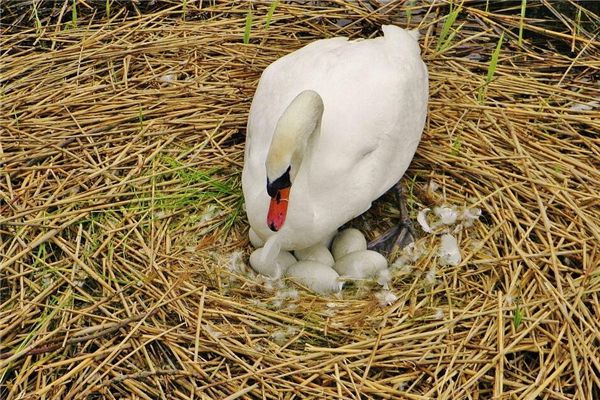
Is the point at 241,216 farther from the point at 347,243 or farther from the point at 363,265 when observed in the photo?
the point at 363,265

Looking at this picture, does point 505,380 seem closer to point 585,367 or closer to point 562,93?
point 585,367

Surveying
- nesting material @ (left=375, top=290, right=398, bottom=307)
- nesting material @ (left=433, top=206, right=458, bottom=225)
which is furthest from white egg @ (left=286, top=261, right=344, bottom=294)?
nesting material @ (left=433, top=206, right=458, bottom=225)

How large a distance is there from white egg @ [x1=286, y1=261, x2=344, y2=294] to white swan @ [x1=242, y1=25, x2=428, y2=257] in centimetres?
10

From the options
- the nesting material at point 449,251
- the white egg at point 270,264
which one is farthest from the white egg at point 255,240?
the nesting material at point 449,251

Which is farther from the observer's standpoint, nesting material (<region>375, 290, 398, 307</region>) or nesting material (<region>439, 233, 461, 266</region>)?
nesting material (<region>439, 233, 461, 266</region>)

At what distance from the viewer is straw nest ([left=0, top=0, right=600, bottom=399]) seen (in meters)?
3.54

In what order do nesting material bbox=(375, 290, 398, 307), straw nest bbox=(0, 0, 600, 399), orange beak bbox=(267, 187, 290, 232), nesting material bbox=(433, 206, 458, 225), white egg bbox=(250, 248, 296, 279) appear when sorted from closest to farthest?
straw nest bbox=(0, 0, 600, 399), orange beak bbox=(267, 187, 290, 232), nesting material bbox=(375, 290, 398, 307), white egg bbox=(250, 248, 296, 279), nesting material bbox=(433, 206, 458, 225)

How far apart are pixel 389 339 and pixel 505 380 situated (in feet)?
1.49

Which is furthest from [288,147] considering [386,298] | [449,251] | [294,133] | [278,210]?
[449,251]

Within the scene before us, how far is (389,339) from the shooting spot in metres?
3.63

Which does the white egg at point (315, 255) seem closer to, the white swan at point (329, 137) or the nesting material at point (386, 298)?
the white swan at point (329, 137)

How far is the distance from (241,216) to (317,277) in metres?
0.54

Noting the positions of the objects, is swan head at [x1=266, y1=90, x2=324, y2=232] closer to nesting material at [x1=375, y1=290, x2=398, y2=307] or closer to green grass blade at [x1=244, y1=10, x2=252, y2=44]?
nesting material at [x1=375, y1=290, x2=398, y2=307]

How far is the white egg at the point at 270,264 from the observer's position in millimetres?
4012
